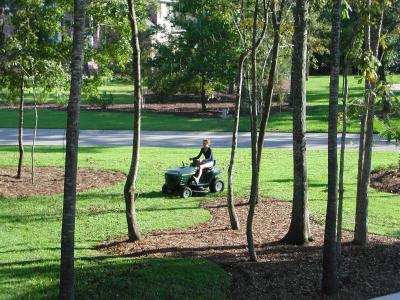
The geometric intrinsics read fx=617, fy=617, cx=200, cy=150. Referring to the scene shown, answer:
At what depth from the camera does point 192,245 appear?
1114 centimetres

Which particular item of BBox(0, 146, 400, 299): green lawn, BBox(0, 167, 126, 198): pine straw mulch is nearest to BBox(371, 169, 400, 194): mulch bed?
BBox(0, 146, 400, 299): green lawn

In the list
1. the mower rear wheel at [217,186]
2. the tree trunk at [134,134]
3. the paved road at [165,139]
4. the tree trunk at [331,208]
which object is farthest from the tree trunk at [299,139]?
the paved road at [165,139]

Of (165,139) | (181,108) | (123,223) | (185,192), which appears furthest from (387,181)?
(181,108)

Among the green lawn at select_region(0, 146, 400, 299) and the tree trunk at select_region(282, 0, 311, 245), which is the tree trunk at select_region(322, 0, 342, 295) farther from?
the tree trunk at select_region(282, 0, 311, 245)

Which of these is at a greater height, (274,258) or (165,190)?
(165,190)

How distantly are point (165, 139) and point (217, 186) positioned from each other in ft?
40.1

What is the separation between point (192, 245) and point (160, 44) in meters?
32.6

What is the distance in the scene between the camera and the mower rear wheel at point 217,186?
17.0 meters

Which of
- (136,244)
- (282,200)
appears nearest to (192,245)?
(136,244)

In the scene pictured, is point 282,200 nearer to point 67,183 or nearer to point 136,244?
point 136,244

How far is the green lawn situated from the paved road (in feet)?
9.76

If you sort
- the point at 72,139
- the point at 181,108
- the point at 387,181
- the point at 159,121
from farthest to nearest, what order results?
the point at 181,108
the point at 159,121
the point at 387,181
the point at 72,139

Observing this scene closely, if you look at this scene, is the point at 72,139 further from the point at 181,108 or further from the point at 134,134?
the point at 181,108

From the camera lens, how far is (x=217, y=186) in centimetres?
1719
